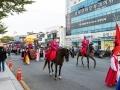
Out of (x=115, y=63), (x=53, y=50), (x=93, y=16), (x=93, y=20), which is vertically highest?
(x=93, y=16)

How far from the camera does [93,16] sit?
282ft

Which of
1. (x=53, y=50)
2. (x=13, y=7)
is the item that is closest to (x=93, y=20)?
(x=53, y=50)

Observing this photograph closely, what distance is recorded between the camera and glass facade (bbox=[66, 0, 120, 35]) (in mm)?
73875

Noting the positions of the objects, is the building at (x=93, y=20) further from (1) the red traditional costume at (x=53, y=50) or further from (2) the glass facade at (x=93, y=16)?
(1) the red traditional costume at (x=53, y=50)

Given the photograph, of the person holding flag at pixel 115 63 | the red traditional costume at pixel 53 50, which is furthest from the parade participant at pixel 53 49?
the person holding flag at pixel 115 63

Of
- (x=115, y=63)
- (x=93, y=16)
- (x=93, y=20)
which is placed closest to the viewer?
(x=115, y=63)

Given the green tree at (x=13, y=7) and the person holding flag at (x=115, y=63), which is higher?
the green tree at (x=13, y=7)

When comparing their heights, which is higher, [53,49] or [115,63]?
[53,49]

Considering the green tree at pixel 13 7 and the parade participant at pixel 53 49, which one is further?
the parade participant at pixel 53 49

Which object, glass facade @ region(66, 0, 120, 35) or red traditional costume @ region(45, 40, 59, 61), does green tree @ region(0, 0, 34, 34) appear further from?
glass facade @ region(66, 0, 120, 35)

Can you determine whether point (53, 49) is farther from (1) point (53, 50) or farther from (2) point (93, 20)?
(2) point (93, 20)

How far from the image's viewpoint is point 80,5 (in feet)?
314

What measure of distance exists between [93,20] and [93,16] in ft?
2.84

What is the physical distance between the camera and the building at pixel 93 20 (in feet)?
242
